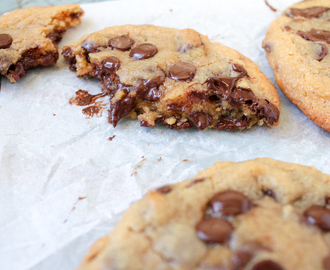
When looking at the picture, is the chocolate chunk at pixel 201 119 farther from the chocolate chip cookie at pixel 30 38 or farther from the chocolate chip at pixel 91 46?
the chocolate chip cookie at pixel 30 38

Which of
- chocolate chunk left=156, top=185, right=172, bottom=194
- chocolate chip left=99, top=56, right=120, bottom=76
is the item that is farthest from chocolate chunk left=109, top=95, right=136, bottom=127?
chocolate chunk left=156, top=185, right=172, bottom=194

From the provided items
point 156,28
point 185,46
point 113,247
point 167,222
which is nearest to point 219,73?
point 185,46

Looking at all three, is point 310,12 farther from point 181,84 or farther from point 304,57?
point 181,84

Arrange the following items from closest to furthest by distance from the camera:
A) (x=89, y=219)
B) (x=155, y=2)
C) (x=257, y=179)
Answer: (x=257, y=179) → (x=89, y=219) → (x=155, y=2)

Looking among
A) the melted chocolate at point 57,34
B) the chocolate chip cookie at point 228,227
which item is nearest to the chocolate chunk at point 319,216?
the chocolate chip cookie at point 228,227

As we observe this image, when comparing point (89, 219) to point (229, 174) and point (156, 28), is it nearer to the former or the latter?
point (229, 174)
